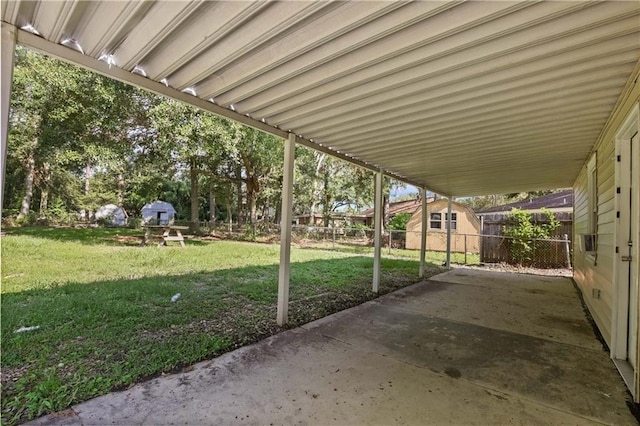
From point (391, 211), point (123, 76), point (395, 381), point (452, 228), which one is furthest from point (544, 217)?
point (391, 211)

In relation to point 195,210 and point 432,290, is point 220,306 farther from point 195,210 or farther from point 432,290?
point 195,210

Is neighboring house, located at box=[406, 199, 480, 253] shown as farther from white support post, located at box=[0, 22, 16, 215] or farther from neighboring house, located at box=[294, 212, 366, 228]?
white support post, located at box=[0, 22, 16, 215]

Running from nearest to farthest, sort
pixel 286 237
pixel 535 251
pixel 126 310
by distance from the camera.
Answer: pixel 286 237, pixel 126 310, pixel 535 251

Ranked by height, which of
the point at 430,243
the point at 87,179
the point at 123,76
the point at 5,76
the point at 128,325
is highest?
the point at 87,179

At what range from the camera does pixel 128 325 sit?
3453 mm

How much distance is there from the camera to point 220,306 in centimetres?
433

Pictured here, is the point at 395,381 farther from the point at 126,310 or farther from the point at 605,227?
the point at 126,310

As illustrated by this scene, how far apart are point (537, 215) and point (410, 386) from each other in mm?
9699

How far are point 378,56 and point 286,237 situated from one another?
7.41ft

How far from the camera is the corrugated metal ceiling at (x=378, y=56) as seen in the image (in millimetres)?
1668

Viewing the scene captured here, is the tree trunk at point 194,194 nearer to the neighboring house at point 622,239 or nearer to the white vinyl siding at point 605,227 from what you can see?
the white vinyl siding at point 605,227

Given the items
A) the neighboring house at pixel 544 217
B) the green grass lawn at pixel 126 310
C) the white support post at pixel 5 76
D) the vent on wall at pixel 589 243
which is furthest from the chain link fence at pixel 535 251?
the white support post at pixel 5 76

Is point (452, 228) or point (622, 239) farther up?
point (452, 228)

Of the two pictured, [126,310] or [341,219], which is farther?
[341,219]
